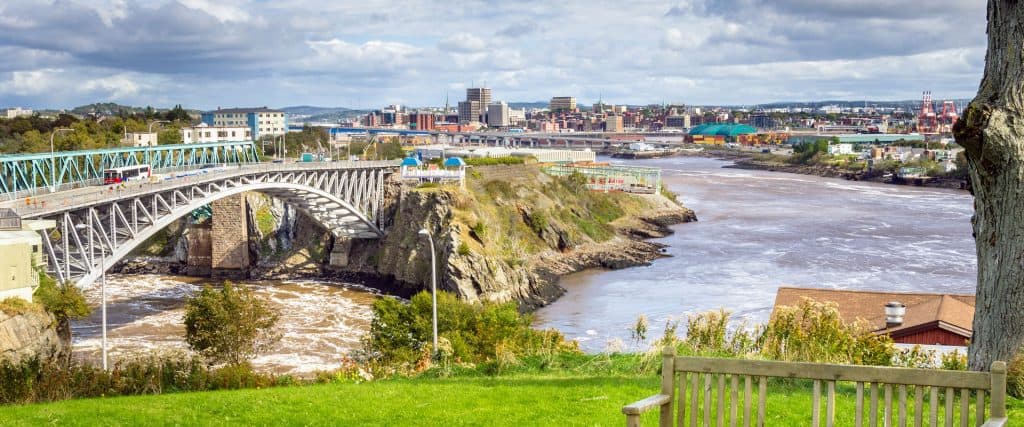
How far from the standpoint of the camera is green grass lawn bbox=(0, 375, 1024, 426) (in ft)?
25.0

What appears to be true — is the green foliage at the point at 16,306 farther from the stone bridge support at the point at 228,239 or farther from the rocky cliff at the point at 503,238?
the stone bridge support at the point at 228,239

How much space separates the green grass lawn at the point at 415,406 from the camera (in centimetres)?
761

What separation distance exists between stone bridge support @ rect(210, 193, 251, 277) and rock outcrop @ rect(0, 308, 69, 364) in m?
25.1

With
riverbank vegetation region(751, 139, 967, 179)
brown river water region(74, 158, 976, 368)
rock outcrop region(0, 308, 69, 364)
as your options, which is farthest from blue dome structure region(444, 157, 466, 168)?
riverbank vegetation region(751, 139, 967, 179)

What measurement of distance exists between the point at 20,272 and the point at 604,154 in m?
138

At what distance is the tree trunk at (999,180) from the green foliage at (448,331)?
261 inches

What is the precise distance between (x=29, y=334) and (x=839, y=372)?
64.7 feet

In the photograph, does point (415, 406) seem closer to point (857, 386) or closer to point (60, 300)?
point (857, 386)

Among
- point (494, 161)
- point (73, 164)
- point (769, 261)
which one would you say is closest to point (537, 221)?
point (494, 161)

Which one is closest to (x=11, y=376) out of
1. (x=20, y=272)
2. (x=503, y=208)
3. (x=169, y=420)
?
(x=169, y=420)

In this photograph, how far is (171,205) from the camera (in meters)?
32.8

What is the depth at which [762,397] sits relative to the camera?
5.18 meters

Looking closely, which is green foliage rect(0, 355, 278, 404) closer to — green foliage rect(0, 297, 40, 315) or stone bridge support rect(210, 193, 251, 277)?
green foliage rect(0, 297, 40, 315)

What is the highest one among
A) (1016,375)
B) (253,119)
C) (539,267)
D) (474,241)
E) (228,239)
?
(253,119)
